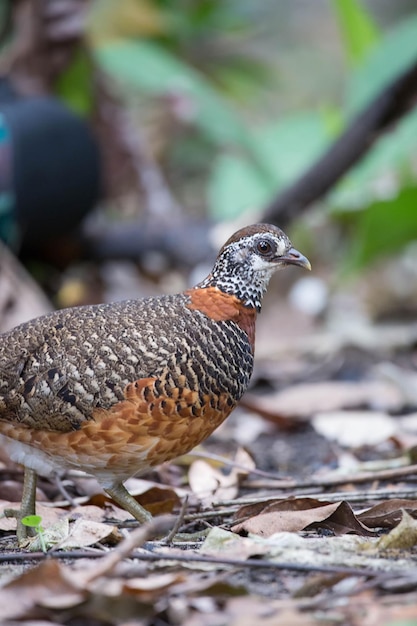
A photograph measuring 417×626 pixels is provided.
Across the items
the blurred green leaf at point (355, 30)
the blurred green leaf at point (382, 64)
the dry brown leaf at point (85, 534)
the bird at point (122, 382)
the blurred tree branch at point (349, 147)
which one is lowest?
the dry brown leaf at point (85, 534)

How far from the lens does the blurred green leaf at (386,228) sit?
7.53 metres

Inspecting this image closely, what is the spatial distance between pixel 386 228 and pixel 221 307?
402 cm

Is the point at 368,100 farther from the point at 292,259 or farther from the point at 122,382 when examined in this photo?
the point at 122,382

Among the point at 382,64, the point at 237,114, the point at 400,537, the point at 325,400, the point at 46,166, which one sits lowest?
the point at 400,537

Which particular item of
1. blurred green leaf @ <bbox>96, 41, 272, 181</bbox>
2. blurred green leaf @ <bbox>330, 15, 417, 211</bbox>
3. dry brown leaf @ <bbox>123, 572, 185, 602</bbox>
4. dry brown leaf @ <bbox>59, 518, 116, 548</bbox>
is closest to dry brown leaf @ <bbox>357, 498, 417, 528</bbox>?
dry brown leaf @ <bbox>59, 518, 116, 548</bbox>

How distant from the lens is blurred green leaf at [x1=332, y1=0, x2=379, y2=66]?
8.95 m

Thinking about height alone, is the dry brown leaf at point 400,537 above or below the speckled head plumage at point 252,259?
below

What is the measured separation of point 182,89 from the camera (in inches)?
349

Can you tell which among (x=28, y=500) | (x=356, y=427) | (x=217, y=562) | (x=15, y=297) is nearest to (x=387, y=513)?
(x=217, y=562)

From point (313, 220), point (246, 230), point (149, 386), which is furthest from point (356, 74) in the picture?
point (149, 386)

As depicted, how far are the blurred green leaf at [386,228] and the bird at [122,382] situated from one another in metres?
3.78

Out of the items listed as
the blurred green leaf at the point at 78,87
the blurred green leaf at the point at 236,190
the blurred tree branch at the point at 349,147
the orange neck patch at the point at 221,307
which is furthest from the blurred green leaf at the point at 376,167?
the orange neck patch at the point at 221,307

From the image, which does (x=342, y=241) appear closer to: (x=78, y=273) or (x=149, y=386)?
(x=78, y=273)

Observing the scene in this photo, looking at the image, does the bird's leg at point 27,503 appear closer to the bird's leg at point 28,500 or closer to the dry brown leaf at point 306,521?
the bird's leg at point 28,500
